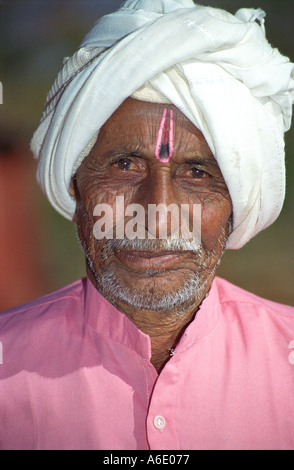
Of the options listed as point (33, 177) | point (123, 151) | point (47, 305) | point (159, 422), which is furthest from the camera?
point (33, 177)

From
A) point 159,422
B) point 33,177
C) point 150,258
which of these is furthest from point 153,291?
point 33,177

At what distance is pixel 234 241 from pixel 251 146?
42 centimetres

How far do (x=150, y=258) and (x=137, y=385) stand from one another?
1.30 feet

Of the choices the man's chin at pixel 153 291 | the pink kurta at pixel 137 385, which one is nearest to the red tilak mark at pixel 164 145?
the man's chin at pixel 153 291

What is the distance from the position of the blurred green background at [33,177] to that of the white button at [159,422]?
3.11m

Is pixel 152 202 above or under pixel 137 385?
above

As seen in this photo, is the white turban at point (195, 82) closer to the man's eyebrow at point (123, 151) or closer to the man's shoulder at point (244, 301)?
the man's eyebrow at point (123, 151)

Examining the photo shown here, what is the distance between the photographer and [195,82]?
5.24 feet

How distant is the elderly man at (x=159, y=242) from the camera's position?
158 centimetres

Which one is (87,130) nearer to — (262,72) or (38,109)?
(262,72)

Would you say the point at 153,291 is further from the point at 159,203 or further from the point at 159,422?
the point at 159,422

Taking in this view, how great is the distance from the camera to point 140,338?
1630 millimetres

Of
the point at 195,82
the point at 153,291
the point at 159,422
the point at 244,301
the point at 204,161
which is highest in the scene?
the point at 195,82
